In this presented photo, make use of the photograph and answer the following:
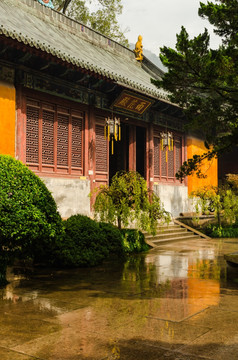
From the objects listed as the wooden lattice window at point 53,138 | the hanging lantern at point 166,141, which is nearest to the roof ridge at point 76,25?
the hanging lantern at point 166,141

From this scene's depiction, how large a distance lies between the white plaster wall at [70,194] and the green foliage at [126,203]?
163cm

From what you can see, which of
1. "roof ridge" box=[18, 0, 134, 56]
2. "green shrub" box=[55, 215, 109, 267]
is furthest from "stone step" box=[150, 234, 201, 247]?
"roof ridge" box=[18, 0, 134, 56]

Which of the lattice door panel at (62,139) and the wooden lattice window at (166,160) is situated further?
the wooden lattice window at (166,160)

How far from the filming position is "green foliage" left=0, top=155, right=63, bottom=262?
219 inches

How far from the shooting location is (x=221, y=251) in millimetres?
10633

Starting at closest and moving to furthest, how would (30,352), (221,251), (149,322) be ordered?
(30,352)
(149,322)
(221,251)

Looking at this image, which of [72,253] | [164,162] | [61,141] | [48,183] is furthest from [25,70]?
[164,162]

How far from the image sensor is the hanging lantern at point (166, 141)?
14875mm

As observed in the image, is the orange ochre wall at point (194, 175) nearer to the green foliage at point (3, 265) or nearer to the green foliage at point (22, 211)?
the green foliage at point (22, 211)

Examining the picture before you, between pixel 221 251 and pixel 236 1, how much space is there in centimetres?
641

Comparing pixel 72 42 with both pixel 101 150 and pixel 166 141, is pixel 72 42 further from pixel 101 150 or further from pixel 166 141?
pixel 166 141

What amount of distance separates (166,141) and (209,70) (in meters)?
9.07

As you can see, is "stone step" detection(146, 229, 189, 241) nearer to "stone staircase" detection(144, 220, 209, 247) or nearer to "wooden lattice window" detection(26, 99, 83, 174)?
"stone staircase" detection(144, 220, 209, 247)

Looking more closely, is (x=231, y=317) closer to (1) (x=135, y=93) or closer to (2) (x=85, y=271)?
(2) (x=85, y=271)
